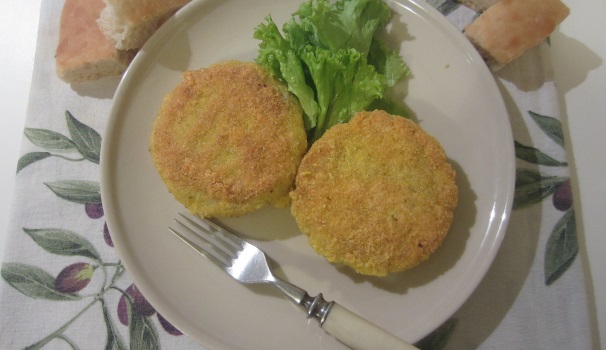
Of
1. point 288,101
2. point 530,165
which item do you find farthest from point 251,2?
point 530,165

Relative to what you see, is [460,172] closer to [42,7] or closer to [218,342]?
[218,342]

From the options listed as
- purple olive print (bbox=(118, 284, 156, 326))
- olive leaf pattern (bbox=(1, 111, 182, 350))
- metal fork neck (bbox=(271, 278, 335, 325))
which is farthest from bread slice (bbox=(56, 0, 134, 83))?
metal fork neck (bbox=(271, 278, 335, 325))

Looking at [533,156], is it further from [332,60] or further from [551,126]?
[332,60]

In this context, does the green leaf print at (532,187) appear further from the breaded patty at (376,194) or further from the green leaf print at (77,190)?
the green leaf print at (77,190)

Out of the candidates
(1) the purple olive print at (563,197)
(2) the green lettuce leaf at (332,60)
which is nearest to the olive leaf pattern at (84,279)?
(2) the green lettuce leaf at (332,60)

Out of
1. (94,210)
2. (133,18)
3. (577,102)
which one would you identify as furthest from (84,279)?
(577,102)
